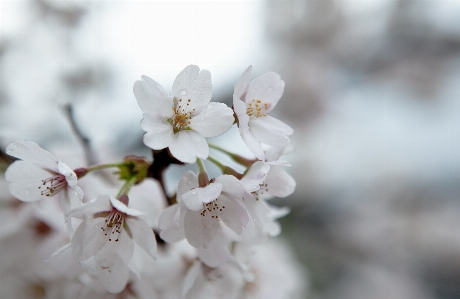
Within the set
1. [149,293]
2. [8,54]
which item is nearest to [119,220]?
[149,293]

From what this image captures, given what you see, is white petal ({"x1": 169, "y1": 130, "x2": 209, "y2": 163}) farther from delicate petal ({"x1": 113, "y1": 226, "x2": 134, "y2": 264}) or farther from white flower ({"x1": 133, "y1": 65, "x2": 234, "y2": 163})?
delicate petal ({"x1": 113, "y1": 226, "x2": 134, "y2": 264})

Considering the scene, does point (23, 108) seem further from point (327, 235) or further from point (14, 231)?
point (327, 235)

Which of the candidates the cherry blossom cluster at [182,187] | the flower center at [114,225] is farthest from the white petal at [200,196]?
the flower center at [114,225]

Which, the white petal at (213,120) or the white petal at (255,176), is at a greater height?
the white petal at (213,120)

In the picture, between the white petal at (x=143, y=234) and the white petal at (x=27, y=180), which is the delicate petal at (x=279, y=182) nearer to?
the white petal at (x=143, y=234)

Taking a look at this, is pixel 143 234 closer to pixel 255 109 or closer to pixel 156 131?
pixel 156 131

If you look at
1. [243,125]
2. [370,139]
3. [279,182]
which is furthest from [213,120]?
[370,139]
